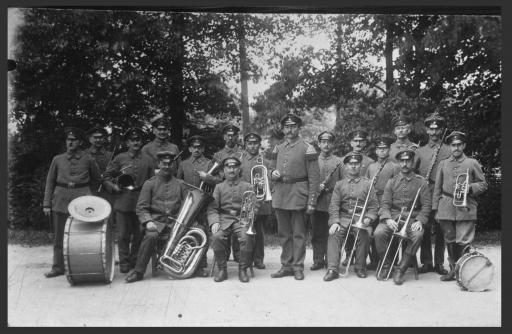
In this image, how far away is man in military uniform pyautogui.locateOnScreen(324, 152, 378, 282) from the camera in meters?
6.82

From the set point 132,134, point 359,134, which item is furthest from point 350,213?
point 132,134

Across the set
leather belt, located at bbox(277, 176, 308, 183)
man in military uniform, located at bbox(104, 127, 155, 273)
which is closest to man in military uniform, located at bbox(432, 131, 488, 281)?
leather belt, located at bbox(277, 176, 308, 183)

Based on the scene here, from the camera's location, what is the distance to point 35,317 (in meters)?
5.67

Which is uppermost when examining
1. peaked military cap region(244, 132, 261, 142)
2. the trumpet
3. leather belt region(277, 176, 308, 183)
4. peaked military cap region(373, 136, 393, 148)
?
peaked military cap region(244, 132, 261, 142)

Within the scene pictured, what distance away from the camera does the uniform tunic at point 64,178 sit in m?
6.68

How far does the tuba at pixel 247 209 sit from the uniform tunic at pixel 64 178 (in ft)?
6.72

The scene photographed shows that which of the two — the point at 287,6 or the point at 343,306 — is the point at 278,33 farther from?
the point at 343,306

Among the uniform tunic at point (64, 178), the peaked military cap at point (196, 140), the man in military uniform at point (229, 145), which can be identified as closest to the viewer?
the uniform tunic at point (64, 178)

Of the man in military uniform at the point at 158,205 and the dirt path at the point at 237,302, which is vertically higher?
the man in military uniform at the point at 158,205

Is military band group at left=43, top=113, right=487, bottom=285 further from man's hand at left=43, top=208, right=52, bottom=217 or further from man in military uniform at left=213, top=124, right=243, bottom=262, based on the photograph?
man in military uniform at left=213, top=124, right=243, bottom=262

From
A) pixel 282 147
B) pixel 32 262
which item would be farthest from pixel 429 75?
pixel 32 262

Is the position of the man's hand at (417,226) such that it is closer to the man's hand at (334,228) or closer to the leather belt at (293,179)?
the man's hand at (334,228)

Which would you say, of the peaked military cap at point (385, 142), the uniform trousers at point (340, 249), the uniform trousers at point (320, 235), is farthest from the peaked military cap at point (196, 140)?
the peaked military cap at point (385, 142)

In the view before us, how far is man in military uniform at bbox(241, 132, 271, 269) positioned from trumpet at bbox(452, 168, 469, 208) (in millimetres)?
2440
